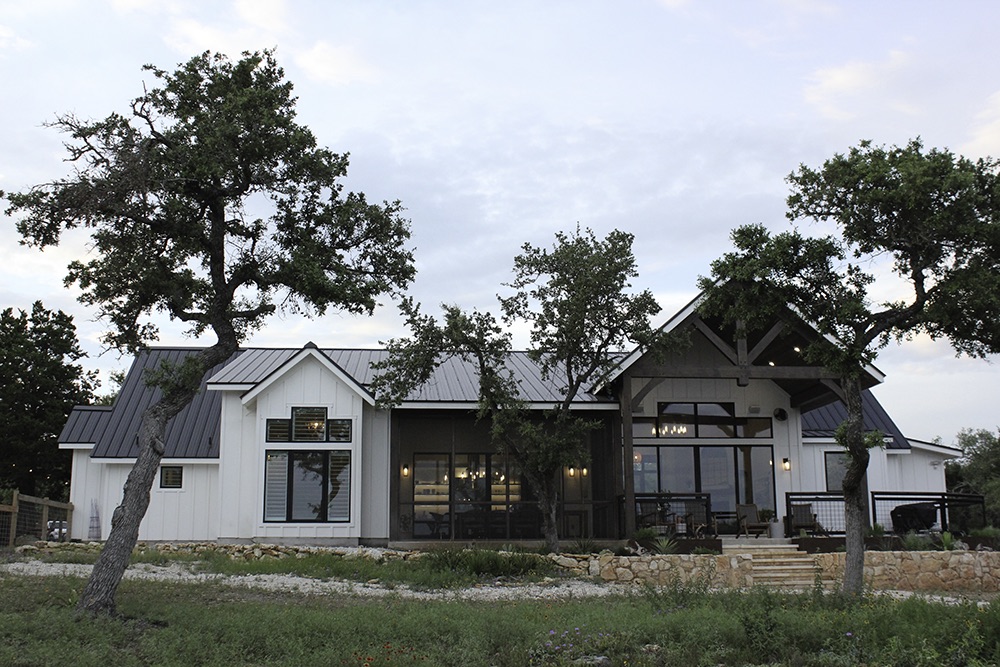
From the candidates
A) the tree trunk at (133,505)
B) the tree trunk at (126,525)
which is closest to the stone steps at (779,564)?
→ the tree trunk at (133,505)

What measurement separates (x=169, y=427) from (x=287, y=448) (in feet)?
14.1

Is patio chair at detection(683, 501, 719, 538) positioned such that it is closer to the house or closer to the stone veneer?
the house

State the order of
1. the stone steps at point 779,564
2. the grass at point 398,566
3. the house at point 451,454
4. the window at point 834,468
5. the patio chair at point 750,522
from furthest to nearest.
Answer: the window at point 834,468
the house at point 451,454
the patio chair at point 750,522
the stone steps at point 779,564
the grass at point 398,566

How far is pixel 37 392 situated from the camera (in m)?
27.2

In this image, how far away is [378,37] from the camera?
15133 millimetres

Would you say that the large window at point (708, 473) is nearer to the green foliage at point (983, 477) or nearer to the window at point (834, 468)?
the window at point (834, 468)

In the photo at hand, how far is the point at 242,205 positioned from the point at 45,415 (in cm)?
1786

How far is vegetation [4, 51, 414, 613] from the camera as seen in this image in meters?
11.7

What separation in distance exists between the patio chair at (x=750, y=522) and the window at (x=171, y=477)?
13.5 meters

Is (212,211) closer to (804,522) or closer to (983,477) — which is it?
(804,522)

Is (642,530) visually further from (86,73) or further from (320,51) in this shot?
(86,73)

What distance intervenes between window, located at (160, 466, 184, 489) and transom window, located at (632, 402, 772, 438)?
37.0ft

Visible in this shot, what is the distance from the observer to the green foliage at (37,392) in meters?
26.2

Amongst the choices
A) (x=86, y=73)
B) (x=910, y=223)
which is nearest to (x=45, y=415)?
(x=86, y=73)
